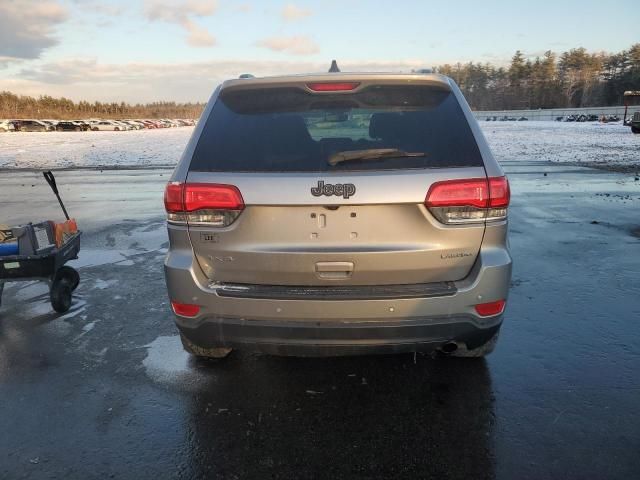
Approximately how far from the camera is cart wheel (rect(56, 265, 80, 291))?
187 inches

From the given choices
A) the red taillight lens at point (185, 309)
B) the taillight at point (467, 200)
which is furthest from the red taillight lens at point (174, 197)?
the taillight at point (467, 200)

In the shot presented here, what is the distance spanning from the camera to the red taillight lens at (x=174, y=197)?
2842mm

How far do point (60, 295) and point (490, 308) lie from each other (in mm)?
3834

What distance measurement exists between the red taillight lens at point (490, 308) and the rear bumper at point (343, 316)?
0.03m

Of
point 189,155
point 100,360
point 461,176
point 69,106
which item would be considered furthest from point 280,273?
point 69,106

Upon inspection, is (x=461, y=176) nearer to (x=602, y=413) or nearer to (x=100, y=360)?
(x=602, y=413)

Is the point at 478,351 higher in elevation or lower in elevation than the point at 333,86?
lower

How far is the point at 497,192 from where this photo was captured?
9.07 feet

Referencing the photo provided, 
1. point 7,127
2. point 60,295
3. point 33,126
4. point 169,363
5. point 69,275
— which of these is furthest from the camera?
point 33,126

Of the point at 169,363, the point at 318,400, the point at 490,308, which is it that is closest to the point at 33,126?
the point at 169,363

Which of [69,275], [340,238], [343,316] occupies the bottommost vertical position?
[69,275]

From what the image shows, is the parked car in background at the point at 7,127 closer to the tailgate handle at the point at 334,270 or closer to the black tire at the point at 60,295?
the black tire at the point at 60,295

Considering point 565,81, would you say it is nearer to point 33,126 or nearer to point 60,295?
point 33,126

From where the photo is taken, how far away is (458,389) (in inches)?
129
